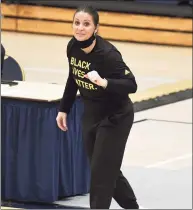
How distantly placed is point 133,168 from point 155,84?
375 centimetres

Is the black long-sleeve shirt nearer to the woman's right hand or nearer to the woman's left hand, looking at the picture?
the woman's left hand

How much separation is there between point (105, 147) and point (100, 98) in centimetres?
28

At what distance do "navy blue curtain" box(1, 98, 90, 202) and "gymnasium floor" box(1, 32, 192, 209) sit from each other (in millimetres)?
235

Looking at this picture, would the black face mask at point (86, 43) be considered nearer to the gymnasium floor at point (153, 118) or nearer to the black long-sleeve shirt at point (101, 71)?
the black long-sleeve shirt at point (101, 71)

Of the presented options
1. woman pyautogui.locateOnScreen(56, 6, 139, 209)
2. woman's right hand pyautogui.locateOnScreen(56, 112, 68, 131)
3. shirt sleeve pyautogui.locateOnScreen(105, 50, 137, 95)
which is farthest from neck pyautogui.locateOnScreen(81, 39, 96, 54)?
woman's right hand pyautogui.locateOnScreen(56, 112, 68, 131)

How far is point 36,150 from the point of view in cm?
529

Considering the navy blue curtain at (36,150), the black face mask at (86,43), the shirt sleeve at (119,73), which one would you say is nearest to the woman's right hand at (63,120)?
the shirt sleeve at (119,73)

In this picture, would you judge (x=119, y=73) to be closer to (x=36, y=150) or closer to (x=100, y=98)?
(x=100, y=98)

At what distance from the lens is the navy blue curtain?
17.3 ft

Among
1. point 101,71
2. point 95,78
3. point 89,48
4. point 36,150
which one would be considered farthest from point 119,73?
point 36,150

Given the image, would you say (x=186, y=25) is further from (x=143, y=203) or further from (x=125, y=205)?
(x=125, y=205)

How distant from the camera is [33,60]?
11750 millimetres

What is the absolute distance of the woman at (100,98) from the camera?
141 inches

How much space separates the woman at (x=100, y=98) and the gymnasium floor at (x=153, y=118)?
155cm
